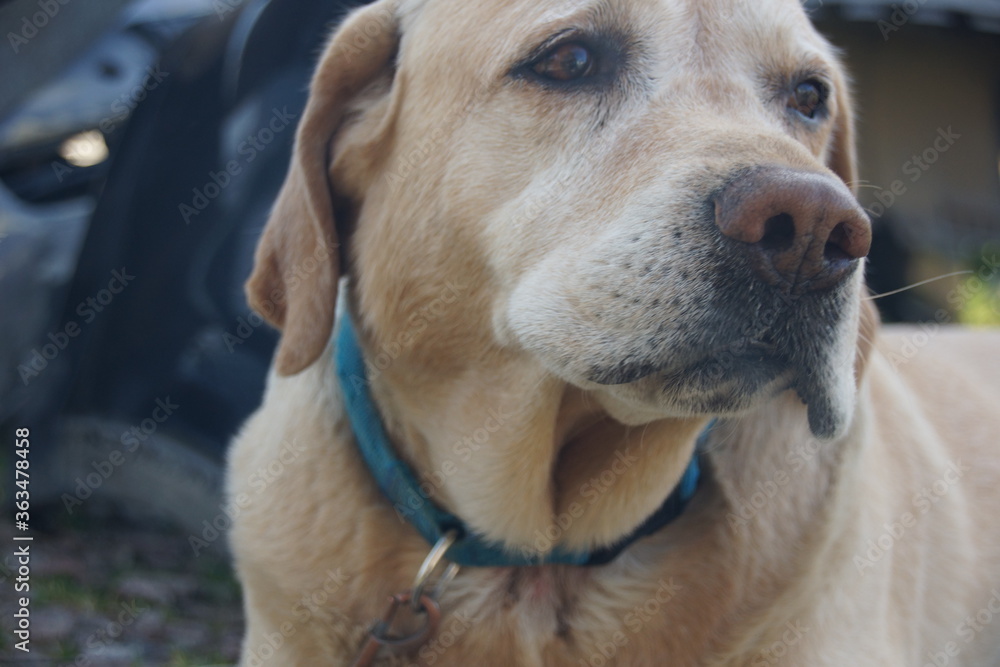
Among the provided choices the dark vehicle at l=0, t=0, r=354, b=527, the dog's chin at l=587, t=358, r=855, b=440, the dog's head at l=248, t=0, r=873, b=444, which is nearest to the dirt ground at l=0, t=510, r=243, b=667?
the dark vehicle at l=0, t=0, r=354, b=527

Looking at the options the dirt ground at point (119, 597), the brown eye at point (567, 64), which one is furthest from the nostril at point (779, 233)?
the dirt ground at point (119, 597)

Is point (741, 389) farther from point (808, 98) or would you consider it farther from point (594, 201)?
point (808, 98)

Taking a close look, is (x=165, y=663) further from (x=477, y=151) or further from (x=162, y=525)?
(x=477, y=151)

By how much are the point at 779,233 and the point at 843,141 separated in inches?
47.3

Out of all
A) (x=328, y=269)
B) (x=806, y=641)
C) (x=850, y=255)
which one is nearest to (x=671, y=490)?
(x=806, y=641)

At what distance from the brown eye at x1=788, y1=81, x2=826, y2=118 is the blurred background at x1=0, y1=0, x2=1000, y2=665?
251cm

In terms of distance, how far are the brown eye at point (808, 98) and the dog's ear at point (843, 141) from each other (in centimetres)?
20

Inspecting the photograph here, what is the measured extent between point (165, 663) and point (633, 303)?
2533 millimetres

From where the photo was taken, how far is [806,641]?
2.08 meters

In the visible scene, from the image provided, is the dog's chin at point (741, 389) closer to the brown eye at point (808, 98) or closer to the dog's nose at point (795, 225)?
the dog's nose at point (795, 225)

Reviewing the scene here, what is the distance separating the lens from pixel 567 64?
2.00 m

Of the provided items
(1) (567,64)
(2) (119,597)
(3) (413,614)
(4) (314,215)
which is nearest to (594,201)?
(1) (567,64)

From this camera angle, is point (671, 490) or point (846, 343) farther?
point (671, 490)

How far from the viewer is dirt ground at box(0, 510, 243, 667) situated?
10.7 ft
